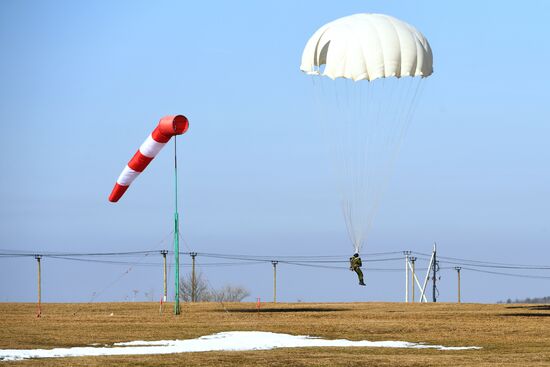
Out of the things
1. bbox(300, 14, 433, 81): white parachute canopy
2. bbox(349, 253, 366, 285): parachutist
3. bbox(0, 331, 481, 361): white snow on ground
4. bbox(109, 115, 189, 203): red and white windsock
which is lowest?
bbox(0, 331, 481, 361): white snow on ground

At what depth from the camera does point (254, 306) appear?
169 ft

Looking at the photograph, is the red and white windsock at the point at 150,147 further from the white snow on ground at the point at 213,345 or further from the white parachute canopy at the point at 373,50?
the white snow on ground at the point at 213,345

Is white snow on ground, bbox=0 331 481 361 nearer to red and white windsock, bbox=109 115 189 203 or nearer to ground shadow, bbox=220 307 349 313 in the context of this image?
red and white windsock, bbox=109 115 189 203

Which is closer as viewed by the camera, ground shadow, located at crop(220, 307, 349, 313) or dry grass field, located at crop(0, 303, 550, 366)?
dry grass field, located at crop(0, 303, 550, 366)

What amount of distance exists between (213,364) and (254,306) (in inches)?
946

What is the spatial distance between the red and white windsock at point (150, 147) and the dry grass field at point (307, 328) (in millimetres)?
5793

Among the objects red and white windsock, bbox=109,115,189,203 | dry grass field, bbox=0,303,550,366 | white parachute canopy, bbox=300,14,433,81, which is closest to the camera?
dry grass field, bbox=0,303,550,366

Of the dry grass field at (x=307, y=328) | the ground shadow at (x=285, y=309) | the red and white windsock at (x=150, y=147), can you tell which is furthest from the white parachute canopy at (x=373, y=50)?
the ground shadow at (x=285, y=309)

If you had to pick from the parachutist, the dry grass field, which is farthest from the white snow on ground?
the parachutist

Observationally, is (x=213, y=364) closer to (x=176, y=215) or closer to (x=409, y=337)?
(x=409, y=337)

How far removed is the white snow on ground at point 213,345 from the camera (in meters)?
30.4

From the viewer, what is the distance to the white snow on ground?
30.4 m

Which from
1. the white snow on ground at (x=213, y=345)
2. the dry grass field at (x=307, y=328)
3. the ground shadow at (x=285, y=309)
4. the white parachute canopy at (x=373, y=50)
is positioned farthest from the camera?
the ground shadow at (x=285, y=309)

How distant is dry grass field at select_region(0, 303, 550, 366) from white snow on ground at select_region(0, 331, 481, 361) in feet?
3.42
